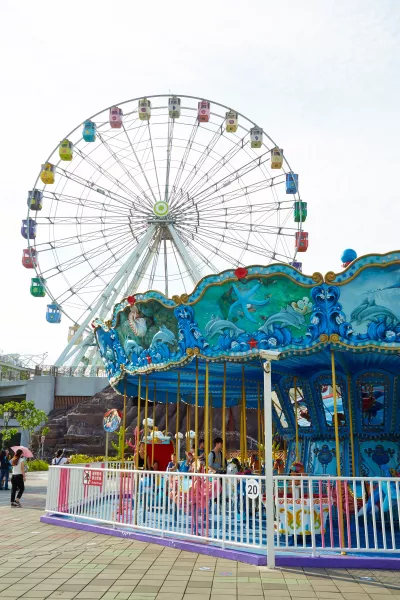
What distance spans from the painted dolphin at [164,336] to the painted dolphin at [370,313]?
3006 millimetres

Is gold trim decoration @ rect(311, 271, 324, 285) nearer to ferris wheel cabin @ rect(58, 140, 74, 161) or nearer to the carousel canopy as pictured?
the carousel canopy

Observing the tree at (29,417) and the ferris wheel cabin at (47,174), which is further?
the tree at (29,417)

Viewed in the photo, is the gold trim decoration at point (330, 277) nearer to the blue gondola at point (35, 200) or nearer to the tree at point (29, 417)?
the blue gondola at point (35, 200)

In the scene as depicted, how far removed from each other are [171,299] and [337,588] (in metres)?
5.07

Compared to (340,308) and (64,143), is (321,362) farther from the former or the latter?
(64,143)

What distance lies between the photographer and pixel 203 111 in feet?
74.4

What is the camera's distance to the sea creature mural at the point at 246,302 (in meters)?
8.74

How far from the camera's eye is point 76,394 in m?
34.2

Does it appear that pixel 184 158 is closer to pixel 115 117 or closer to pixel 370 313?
pixel 115 117

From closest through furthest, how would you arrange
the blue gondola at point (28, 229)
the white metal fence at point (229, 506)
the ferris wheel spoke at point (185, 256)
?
the white metal fence at point (229, 506) < the blue gondola at point (28, 229) < the ferris wheel spoke at point (185, 256)

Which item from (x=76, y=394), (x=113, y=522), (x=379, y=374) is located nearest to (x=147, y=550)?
(x=113, y=522)

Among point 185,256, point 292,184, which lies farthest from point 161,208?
point 292,184

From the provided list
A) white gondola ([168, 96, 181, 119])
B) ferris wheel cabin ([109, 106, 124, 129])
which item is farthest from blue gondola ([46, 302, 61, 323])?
white gondola ([168, 96, 181, 119])

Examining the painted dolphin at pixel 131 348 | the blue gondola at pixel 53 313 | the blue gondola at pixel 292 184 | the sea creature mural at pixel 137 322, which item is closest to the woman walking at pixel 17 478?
the painted dolphin at pixel 131 348
